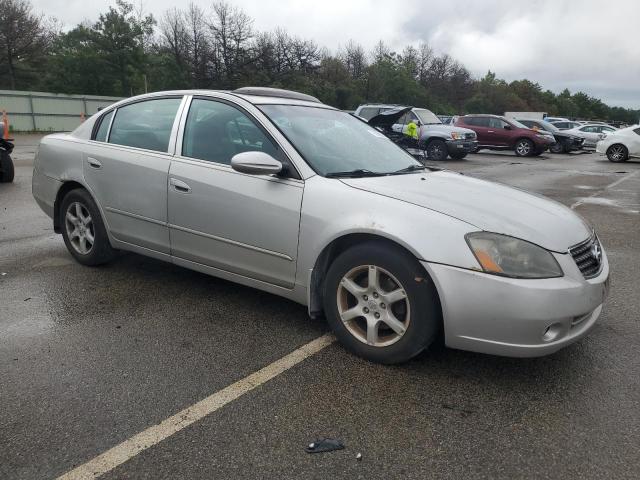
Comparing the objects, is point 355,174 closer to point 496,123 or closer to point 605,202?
point 605,202

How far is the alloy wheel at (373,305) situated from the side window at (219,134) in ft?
3.40

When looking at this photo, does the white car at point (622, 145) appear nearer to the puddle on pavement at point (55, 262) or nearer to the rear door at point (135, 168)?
the rear door at point (135, 168)

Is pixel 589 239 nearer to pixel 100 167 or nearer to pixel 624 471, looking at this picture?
pixel 624 471

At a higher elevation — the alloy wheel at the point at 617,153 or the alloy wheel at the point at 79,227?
the alloy wheel at the point at 79,227

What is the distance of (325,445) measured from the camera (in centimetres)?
234

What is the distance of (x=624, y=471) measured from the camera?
219 centimetres

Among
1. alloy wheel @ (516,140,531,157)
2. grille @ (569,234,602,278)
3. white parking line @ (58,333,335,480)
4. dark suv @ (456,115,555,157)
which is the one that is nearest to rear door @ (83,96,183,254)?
white parking line @ (58,333,335,480)

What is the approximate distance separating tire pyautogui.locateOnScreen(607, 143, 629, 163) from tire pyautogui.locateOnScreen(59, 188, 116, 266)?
21048mm

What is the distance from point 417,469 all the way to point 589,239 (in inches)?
71.0

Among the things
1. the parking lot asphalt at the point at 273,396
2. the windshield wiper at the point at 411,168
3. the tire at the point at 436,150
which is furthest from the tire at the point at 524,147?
the windshield wiper at the point at 411,168

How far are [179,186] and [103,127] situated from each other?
1.33 m

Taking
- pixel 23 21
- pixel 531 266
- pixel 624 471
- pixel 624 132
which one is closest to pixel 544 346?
pixel 531 266

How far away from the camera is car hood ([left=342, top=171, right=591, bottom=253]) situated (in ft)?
9.28

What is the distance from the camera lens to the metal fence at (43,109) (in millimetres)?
28844
